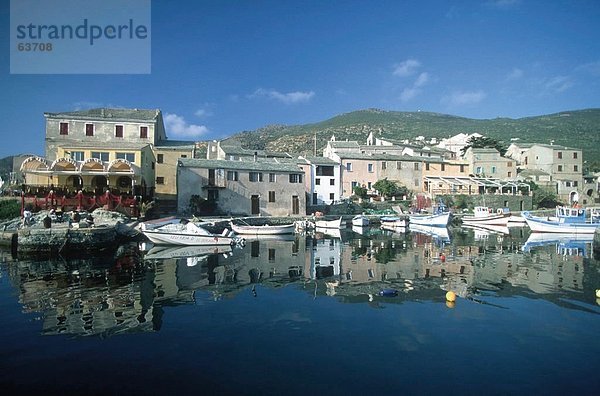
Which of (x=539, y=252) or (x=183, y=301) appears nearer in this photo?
(x=183, y=301)

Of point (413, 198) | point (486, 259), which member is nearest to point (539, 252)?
point (486, 259)

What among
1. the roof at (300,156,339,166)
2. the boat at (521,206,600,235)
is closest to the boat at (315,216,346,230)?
the roof at (300,156,339,166)

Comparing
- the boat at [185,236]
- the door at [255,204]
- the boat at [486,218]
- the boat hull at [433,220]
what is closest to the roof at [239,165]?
the door at [255,204]

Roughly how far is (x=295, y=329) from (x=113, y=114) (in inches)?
1671

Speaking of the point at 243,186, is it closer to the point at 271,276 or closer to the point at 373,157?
the point at 373,157

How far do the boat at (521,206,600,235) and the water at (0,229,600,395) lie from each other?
78.3ft

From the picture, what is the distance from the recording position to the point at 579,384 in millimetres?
7840

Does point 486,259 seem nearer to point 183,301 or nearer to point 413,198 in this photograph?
point 183,301

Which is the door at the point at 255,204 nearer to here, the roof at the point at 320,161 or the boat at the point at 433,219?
the roof at the point at 320,161

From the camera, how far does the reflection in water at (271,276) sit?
12.9m

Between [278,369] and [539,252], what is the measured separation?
25069 mm

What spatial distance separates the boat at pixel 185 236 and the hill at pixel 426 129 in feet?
265

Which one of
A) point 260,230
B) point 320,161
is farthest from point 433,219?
point 260,230

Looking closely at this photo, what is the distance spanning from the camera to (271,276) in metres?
18.4
